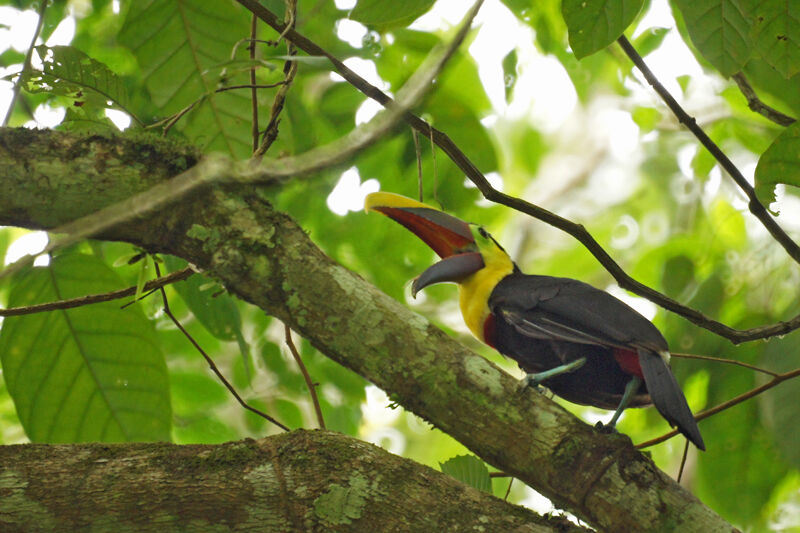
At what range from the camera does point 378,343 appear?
6.32ft

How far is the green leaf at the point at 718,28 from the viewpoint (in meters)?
2.27

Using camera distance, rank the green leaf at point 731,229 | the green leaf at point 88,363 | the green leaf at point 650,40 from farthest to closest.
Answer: the green leaf at point 731,229 < the green leaf at point 650,40 < the green leaf at point 88,363

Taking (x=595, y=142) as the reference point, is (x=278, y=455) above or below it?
below

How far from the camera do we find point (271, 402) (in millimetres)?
3812

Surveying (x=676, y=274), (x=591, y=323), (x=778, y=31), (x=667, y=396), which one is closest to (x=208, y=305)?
(x=591, y=323)

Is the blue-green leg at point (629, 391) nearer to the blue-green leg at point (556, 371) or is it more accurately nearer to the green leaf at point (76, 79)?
the blue-green leg at point (556, 371)

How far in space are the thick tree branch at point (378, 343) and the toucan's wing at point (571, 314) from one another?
18.6 inches

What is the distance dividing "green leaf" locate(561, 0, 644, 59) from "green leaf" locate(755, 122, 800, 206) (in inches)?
20.3

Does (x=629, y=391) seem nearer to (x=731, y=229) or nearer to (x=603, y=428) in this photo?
(x=603, y=428)

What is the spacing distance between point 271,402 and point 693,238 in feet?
7.08

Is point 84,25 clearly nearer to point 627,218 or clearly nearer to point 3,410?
point 3,410

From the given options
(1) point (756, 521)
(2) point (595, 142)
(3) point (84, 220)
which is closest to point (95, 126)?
(3) point (84, 220)

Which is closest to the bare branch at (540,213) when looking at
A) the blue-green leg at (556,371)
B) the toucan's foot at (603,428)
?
the blue-green leg at (556,371)

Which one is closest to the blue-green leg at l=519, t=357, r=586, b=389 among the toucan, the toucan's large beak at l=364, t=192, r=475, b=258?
the toucan
